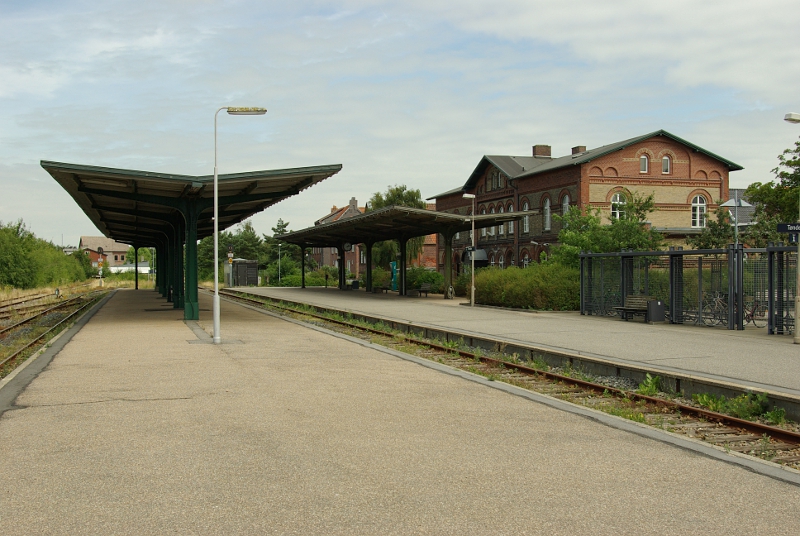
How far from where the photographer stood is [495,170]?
56.3m

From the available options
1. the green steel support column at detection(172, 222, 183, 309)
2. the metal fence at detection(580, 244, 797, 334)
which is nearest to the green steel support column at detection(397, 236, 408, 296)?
the green steel support column at detection(172, 222, 183, 309)

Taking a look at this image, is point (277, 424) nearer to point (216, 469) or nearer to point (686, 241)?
point (216, 469)

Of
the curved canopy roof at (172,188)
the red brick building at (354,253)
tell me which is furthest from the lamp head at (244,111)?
the red brick building at (354,253)

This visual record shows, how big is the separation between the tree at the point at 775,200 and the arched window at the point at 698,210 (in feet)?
16.5

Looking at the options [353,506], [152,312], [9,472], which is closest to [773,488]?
[353,506]

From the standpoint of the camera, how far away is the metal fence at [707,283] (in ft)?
58.5

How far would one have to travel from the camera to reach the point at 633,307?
22.2m

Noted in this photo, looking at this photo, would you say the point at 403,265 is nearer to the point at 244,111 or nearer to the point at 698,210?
the point at 698,210

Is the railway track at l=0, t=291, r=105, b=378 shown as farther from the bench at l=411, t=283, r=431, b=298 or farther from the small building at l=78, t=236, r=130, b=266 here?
the small building at l=78, t=236, r=130, b=266

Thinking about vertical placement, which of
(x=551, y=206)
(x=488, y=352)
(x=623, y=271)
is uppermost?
(x=551, y=206)

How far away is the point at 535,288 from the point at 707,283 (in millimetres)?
8693

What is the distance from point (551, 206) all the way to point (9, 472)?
45136mm

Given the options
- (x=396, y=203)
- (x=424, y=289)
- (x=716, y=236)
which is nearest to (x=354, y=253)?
(x=396, y=203)

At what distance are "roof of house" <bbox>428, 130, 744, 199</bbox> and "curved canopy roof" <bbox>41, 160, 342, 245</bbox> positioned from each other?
22906mm
